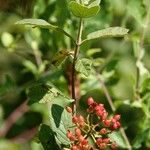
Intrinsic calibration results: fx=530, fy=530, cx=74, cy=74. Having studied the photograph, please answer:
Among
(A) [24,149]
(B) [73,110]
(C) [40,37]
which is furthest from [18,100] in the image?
(B) [73,110]

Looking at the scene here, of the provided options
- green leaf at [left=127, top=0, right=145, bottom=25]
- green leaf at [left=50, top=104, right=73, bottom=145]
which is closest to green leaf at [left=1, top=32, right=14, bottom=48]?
green leaf at [left=127, top=0, right=145, bottom=25]

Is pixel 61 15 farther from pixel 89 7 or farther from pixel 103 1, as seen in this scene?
pixel 89 7

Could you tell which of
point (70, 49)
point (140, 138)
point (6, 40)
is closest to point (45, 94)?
point (140, 138)

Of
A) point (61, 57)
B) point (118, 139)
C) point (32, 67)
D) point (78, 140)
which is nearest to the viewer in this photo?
point (78, 140)

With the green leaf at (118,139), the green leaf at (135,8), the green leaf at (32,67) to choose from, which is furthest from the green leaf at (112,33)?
the green leaf at (32,67)

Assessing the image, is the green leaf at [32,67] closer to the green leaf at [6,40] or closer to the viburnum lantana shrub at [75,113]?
the green leaf at [6,40]

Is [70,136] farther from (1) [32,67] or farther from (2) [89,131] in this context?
(1) [32,67]
